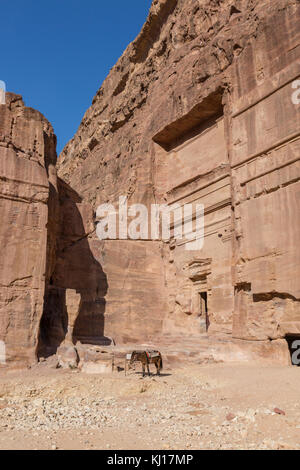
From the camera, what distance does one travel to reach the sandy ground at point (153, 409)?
4.83 m

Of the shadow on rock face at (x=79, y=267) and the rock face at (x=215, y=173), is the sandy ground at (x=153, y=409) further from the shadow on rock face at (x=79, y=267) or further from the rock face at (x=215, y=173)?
the shadow on rock face at (x=79, y=267)

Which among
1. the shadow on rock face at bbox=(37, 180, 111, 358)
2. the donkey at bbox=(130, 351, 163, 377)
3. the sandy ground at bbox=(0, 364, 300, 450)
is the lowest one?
the sandy ground at bbox=(0, 364, 300, 450)

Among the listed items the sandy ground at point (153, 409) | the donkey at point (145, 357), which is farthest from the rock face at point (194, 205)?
the donkey at point (145, 357)

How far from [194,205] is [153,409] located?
33.7ft

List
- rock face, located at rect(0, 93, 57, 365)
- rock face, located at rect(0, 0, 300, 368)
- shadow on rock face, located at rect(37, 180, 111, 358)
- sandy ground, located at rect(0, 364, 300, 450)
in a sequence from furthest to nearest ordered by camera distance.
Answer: shadow on rock face, located at rect(37, 180, 111, 358) < rock face, located at rect(0, 0, 300, 368) < rock face, located at rect(0, 93, 57, 365) < sandy ground, located at rect(0, 364, 300, 450)

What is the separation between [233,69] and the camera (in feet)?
46.6

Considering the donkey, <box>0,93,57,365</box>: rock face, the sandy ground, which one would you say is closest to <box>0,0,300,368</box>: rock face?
<box>0,93,57,365</box>: rock face

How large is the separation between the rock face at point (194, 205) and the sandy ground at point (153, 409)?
85.3 inches

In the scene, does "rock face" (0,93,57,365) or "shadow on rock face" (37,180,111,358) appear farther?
"shadow on rock face" (37,180,111,358)

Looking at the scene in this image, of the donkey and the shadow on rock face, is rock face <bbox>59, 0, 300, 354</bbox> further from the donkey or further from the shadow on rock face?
the donkey

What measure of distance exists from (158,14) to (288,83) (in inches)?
543

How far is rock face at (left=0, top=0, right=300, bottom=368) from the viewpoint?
11.1 metres

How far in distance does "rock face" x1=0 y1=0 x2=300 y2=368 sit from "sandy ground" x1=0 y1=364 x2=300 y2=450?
85.3 inches
